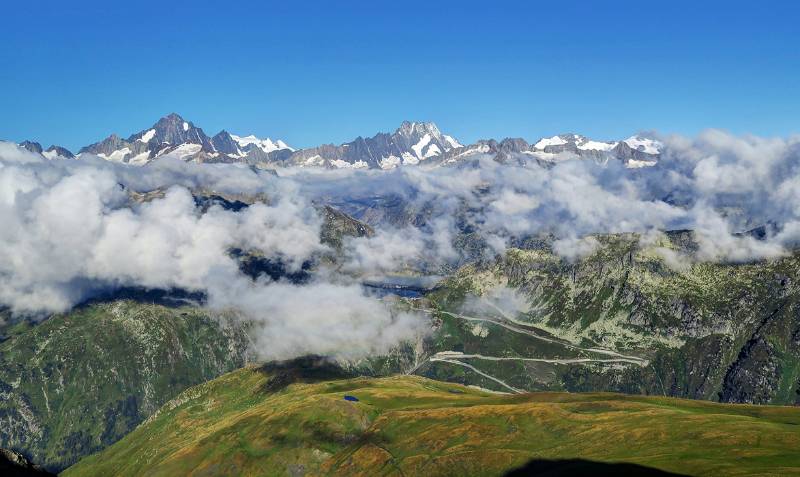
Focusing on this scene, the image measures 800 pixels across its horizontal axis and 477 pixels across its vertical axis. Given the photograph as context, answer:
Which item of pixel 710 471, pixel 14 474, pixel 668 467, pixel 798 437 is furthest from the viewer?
pixel 798 437

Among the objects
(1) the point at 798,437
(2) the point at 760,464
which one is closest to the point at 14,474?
(2) the point at 760,464

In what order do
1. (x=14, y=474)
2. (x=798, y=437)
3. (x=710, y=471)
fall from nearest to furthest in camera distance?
(x=14, y=474) → (x=710, y=471) → (x=798, y=437)

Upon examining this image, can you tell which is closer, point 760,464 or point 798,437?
point 760,464

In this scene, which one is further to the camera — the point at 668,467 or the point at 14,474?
the point at 668,467

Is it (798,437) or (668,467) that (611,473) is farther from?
(798,437)

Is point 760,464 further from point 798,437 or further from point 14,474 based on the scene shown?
point 14,474

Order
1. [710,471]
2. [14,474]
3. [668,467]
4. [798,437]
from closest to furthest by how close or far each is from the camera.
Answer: [14,474] → [710,471] → [668,467] → [798,437]

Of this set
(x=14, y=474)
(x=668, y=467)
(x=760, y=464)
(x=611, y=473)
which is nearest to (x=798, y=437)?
(x=760, y=464)

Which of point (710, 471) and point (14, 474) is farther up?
point (14, 474)

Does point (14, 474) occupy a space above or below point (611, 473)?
above
